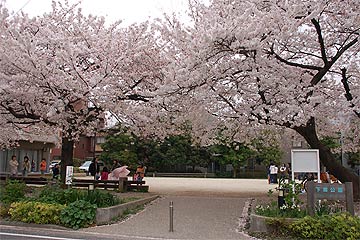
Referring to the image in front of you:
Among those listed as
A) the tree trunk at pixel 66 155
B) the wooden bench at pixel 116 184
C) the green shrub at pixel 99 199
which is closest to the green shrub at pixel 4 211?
the green shrub at pixel 99 199

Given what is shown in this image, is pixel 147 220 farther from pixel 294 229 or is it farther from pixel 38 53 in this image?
pixel 38 53

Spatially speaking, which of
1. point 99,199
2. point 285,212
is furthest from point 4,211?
point 285,212

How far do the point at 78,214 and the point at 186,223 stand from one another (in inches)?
119

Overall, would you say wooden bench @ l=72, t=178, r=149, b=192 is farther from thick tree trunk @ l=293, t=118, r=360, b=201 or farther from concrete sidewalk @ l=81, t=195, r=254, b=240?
thick tree trunk @ l=293, t=118, r=360, b=201

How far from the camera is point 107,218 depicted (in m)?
10.8

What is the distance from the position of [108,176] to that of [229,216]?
11.7 m

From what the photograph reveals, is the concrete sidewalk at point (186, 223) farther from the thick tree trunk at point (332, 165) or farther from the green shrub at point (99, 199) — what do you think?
the thick tree trunk at point (332, 165)

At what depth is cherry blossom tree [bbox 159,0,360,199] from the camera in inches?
418

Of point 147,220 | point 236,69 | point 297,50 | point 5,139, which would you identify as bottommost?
point 147,220

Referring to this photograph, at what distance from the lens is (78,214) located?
10.3 m

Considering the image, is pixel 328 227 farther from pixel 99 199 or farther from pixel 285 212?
pixel 99 199

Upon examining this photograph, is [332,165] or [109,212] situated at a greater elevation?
[332,165]

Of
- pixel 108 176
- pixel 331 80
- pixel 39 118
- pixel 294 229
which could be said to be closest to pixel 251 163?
pixel 108 176

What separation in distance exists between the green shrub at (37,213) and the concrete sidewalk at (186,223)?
1.11 meters
